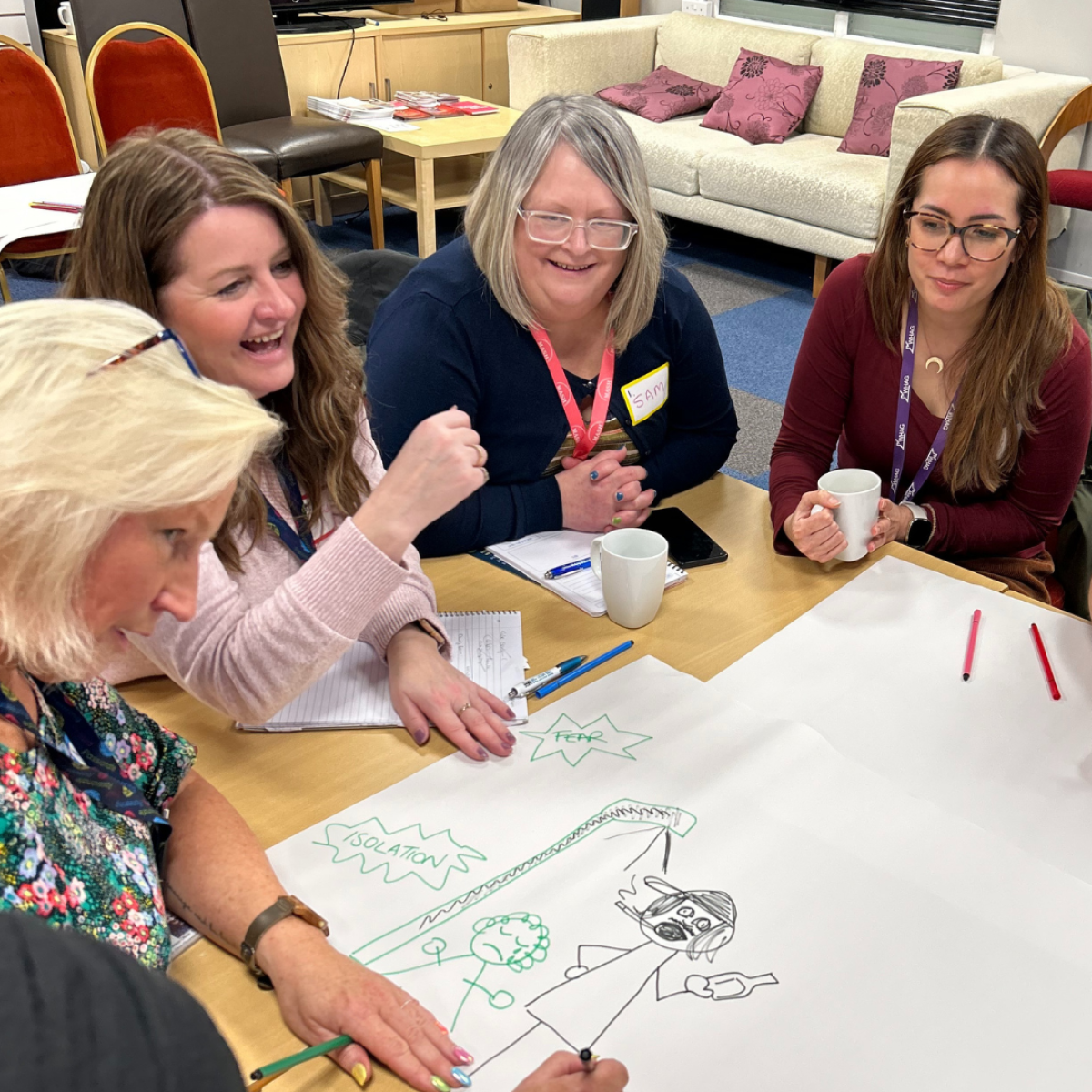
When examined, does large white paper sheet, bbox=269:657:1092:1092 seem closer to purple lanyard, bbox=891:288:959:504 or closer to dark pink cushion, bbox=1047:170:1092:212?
purple lanyard, bbox=891:288:959:504

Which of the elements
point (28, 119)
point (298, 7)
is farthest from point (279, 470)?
point (298, 7)

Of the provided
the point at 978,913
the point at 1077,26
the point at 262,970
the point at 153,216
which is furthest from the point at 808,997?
the point at 1077,26

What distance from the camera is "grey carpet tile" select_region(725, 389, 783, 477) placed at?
334 cm

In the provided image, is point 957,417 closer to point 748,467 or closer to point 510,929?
point 510,929

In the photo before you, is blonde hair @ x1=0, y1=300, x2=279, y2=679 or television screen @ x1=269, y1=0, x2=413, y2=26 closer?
blonde hair @ x1=0, y1=300, x2=279, y2=679

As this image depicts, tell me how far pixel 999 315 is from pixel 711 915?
1094 mm

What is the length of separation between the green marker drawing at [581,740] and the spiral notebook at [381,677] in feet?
0.14

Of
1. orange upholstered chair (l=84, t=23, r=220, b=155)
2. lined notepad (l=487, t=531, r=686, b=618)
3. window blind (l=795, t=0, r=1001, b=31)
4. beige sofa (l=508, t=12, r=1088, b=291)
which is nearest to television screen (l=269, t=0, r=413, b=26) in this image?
beige sofa (l=508, t=12, r=1088, b=291)

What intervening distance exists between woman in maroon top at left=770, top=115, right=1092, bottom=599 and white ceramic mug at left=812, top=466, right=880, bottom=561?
0.04m

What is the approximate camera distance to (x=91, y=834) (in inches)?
32.8

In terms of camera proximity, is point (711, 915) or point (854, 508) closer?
point (711, 915)

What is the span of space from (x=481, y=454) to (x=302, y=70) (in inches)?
199

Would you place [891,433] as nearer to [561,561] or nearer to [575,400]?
[575,400]

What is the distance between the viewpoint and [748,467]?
10.9 feet
